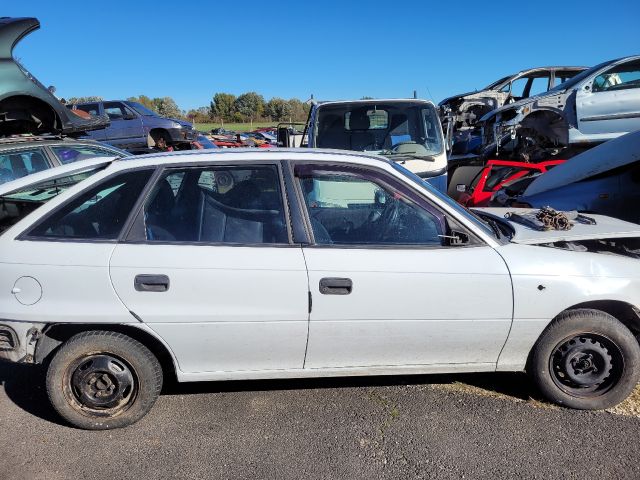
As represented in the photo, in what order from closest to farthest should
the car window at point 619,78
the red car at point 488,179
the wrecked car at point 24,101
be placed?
the wrecked car at point 24,101 < the red car at point 488,179 < the car window at point 619,78

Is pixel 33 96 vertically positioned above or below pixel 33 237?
above

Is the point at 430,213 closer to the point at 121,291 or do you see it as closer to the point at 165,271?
the point at 165,271

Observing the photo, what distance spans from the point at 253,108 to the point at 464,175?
69771 millimetres

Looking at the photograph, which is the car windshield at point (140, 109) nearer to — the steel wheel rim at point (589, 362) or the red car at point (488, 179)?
the red car at point (488, 179)

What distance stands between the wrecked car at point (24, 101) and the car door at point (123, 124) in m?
8.54

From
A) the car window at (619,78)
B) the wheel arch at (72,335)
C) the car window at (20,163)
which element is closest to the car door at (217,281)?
the wheel arch at (72,335)

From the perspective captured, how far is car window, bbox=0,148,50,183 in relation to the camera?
511 centimetres

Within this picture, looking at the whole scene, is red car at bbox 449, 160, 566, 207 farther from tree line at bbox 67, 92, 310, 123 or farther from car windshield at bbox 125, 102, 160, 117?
tree line at bbox 67, 92, 310, 123

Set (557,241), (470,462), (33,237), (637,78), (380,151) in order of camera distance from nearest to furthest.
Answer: (470,462) → (33,237) → (557,241) → (380,151) → (637,78)

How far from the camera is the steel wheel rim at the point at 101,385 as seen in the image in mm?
2959

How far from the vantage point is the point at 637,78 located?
29.8ft

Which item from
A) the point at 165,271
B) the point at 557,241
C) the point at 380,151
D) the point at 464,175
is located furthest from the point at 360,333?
the point at 464,175

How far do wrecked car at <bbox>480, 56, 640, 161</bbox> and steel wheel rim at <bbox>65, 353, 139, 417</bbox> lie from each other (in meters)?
7.95

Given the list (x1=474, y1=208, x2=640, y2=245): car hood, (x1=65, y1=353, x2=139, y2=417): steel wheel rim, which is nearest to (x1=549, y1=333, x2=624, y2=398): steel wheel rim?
(x1=474, y1=208, x2=640, y2=245): car hood
